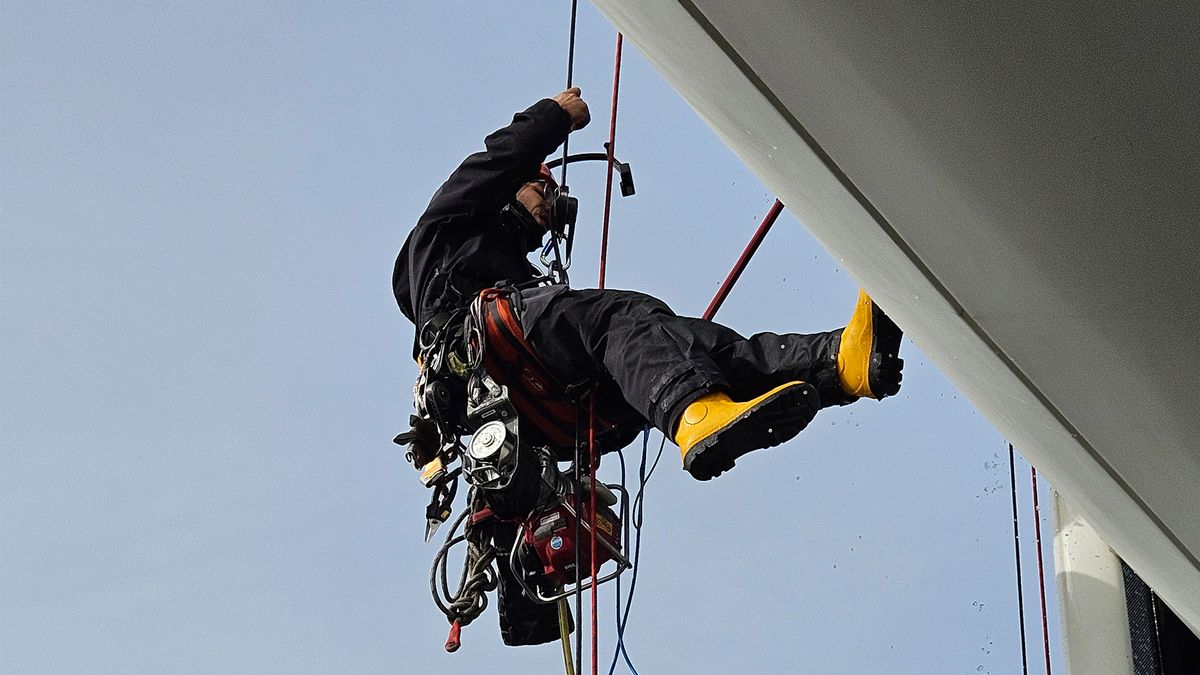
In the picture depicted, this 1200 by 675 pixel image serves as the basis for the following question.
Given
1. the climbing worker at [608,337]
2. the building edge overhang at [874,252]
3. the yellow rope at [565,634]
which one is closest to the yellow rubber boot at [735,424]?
the climbing worker at [608,337]

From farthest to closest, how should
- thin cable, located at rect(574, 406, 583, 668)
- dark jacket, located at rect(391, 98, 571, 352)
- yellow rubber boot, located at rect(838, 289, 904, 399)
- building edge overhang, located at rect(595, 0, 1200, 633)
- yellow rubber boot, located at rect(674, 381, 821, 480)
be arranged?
dark jacket, located at rect(391, 98, 571, 352), thin cable, located at rect(574, 406, 583, 668), yellow rubber boot, located at rect(838, 289, 904, 399), yellow rubber boot, located at rect(674, 381, 821, 480), building edge overhang, located at rect(595, 0, 1200, 633)

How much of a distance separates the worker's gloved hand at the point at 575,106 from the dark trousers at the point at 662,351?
2.95 ft

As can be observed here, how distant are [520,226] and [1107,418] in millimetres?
2820

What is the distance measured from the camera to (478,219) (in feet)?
15.1

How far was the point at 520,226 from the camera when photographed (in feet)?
15.4

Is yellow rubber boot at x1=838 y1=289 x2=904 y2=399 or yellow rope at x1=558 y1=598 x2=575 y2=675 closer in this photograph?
yellow rubber boot at x1=838 y1=289 x2=904 y2=399

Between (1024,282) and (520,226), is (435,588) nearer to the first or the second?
(520,226)

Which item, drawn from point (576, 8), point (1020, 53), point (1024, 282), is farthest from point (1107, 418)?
point (576, 8)

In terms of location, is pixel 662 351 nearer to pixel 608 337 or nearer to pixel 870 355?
pixel 608 337

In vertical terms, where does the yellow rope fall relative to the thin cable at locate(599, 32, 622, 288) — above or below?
below

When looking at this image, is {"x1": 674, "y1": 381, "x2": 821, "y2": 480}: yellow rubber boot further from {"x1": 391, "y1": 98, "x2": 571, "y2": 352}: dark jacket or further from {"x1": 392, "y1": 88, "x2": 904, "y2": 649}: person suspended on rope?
{"x1": 391, "y1": 98, "x2": 571, "y2": 352}: dark jacket

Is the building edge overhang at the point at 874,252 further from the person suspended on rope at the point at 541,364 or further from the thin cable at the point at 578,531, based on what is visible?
the thin cable at the point at 578,531

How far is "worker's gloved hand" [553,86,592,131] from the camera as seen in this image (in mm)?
4660

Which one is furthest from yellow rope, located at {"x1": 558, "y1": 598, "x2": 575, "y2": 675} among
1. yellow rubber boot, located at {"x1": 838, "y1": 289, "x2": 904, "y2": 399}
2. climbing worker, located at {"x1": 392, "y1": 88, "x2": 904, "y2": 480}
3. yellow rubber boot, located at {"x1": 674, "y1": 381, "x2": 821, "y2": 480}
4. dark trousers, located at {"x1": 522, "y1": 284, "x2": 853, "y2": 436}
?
yellow rubber boot, located at {"x1": 838, "y1": 289, "x2": 904, "y2": 399}
